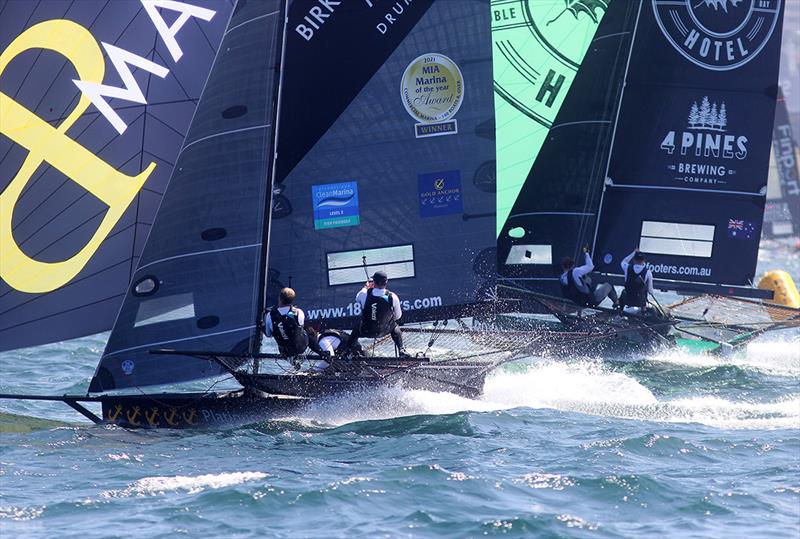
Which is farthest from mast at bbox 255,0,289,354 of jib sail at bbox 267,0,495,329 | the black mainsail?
jib sail at bbox 267,0,495,329

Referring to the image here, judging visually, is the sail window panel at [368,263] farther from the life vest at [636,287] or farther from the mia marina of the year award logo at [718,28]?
the mia marina of the year award logo at [718,28]

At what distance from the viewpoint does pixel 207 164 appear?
12.8 metres

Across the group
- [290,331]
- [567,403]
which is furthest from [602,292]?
[290,331]

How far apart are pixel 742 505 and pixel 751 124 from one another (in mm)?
9282

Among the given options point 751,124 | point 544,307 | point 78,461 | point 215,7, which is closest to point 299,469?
point 78,461

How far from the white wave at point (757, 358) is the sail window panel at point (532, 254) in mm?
2227

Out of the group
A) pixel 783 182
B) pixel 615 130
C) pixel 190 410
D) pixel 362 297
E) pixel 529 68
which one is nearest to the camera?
pixel 190 410

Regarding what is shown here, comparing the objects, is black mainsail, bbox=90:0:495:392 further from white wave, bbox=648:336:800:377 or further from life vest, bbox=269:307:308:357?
white wave, bbox=648:336:800:377

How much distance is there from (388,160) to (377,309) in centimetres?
155

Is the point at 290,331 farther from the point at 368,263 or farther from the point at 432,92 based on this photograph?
the point at 432,92

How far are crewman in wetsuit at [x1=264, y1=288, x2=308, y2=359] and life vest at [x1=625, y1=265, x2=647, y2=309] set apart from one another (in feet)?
20.6

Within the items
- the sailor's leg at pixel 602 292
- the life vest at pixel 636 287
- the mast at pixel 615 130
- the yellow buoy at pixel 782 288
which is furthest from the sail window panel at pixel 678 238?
the yellow buoy at pixel 782 288

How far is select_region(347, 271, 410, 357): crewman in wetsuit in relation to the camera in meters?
12.9

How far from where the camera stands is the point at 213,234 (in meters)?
12.8
